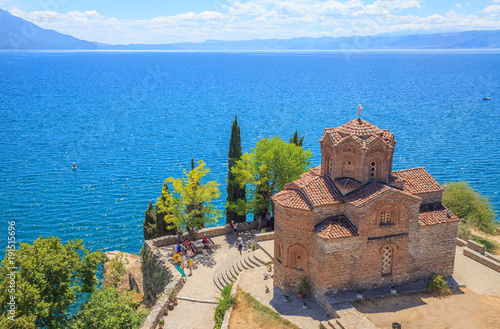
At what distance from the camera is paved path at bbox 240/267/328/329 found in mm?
27397

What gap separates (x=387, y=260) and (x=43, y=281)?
22.2 meters

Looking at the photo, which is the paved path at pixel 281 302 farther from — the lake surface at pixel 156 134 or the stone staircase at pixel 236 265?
the lake surface at pixel 156 134

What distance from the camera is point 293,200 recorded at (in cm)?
2944

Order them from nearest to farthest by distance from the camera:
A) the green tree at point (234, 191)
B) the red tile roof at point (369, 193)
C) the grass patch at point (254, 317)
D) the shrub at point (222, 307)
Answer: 1. the grass patch at point (254, 317)
2. the red tile roof at point (369, 193)
3. the shrub at point (222, 307)
4. the green tree at point (234, 191)

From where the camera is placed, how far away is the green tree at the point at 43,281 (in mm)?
22531

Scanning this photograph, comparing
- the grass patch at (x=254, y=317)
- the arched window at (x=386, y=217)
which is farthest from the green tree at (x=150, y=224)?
the arched window at (x=386, y=217)

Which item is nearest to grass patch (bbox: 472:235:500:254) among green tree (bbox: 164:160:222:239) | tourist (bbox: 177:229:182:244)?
green tree (bbox: 164:160:222:239)

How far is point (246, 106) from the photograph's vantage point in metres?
122

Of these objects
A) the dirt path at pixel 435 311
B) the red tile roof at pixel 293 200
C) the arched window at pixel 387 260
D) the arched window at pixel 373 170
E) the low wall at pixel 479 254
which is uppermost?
the arched window at pixel 373 170

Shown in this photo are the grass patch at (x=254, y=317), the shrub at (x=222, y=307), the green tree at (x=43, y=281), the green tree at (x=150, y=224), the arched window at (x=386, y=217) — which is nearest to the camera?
the green tree at (x=43, y=281)

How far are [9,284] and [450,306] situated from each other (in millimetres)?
27076

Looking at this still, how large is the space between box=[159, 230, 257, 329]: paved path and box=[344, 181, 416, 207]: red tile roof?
1287 cm

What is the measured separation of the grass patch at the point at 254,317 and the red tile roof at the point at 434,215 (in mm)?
11929

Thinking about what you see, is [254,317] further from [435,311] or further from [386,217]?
[435,311]
